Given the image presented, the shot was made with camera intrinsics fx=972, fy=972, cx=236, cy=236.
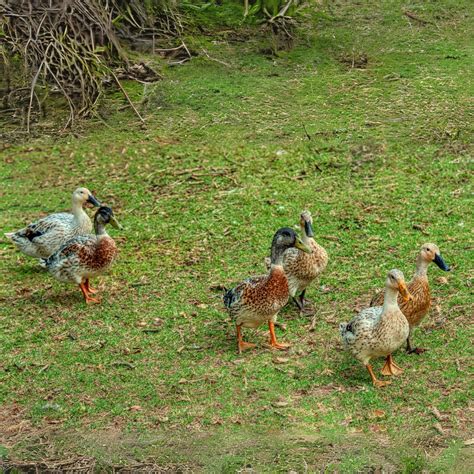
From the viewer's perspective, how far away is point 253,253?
9.48 meters

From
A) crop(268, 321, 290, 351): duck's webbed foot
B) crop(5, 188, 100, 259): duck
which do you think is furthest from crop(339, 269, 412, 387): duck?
crop(5, 188, 100, 259): duck

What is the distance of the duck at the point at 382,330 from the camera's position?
274 inches

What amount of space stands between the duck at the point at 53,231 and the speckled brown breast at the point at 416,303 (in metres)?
3.35

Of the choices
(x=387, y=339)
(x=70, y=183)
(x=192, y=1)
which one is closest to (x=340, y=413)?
(x=387, y=339)

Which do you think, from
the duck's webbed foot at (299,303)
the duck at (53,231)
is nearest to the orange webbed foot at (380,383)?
the duck's webbed foot at (299,303)

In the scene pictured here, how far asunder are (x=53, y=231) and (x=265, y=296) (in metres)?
2.77

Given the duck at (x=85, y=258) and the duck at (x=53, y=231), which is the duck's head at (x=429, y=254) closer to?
the duck at (x=85, y=258)

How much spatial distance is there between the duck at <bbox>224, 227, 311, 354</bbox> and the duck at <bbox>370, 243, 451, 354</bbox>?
755mm

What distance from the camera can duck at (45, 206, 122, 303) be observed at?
28.6 feet

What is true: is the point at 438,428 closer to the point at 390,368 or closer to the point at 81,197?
the point at 390,368

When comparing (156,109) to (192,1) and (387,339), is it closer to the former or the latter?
(192,1)

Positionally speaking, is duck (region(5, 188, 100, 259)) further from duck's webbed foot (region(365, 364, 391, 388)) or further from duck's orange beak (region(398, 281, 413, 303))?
duck's orange beak (region(398, 281, 413, 303))

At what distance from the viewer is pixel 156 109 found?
510 inches

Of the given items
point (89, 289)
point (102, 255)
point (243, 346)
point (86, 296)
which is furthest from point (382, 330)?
point (89, 289)
